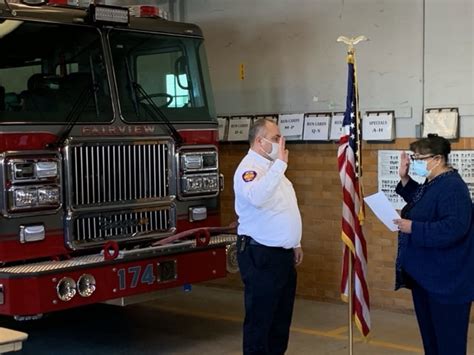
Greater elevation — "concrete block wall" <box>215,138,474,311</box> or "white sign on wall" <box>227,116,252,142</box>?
"white sign on wall" <box>227,116,252,142</box>

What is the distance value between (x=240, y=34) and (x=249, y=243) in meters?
4.12

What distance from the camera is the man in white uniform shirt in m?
5.61

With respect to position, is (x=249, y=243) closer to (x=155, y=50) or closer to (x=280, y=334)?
(x=280, y=334)

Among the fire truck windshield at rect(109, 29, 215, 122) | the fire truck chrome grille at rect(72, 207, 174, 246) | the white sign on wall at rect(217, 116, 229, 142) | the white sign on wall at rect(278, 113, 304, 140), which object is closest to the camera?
the fire truck chrome grille at rect(72, 207, 174, 246)

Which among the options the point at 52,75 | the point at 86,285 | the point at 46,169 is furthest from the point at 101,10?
the point at 86,285

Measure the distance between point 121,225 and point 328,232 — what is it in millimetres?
2637

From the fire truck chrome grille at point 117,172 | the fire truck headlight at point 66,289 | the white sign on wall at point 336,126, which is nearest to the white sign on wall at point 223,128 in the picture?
the white sign on wall at point 336,126

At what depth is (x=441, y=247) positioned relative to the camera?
5.18m

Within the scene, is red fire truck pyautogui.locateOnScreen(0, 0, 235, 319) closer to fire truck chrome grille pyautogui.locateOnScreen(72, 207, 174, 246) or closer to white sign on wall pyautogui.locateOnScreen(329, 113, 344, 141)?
fire truck chrome grille pyautogui.locateOnScreen(72, 207, 174, 246)

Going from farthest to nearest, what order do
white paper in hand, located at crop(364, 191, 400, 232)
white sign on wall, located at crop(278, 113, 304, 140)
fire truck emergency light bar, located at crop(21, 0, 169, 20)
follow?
white sign on wall, located at crop(278, 113, 304, 140) < fire truck emergency light bar, located at crop(21, 0, 169, 20) < white paper in hand, located at crop(364, 191, 400, 232)

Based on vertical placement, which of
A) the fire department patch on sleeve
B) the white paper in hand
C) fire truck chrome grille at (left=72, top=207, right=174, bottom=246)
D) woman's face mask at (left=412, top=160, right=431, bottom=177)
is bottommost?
fire truck chrome grille at (left=72, top=207, right=174, bottom=246)

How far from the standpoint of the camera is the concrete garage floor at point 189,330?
7.05 metres

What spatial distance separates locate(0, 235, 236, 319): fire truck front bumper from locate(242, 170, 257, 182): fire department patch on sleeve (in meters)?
1.32

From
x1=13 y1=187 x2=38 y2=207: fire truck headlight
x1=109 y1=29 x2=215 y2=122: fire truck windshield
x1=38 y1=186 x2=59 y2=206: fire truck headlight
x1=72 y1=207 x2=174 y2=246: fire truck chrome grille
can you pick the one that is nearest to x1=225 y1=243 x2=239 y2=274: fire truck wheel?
x1=72 y1=207 x2=174 y2=246: fire truck chrome grille
